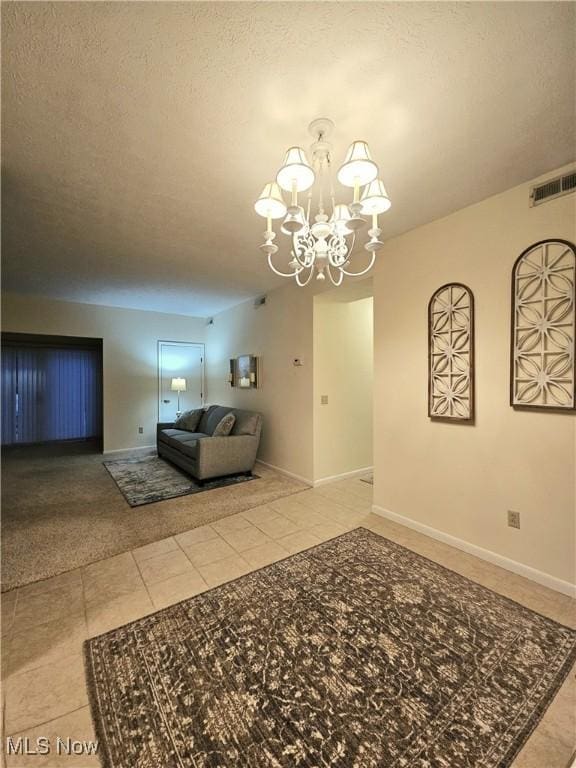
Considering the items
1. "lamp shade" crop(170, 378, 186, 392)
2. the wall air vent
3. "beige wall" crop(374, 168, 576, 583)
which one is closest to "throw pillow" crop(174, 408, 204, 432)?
"lamp shade" crop(170, 378, 186, 392)

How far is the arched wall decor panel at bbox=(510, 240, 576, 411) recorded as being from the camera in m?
2.02

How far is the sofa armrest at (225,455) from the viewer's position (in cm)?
405

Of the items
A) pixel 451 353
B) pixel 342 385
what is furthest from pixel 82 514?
pixel 451 353

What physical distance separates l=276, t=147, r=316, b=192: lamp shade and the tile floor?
249 cm

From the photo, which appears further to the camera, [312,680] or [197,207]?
[197,207]

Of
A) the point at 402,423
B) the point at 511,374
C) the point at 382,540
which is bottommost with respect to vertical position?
the point at 382,540

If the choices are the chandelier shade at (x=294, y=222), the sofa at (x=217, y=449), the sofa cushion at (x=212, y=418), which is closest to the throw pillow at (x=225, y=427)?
the sofa at (x=217, y=449)

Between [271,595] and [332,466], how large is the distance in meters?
2.44

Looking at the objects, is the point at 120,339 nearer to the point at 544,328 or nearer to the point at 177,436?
the point at 177,436

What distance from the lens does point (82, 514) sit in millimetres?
3232

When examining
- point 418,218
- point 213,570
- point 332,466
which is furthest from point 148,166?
point 332,466

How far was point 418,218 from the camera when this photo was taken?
268cm

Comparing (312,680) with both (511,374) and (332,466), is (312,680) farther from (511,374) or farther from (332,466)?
(332,466)

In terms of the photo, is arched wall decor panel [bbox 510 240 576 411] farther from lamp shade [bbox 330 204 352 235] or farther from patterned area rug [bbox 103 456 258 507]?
patterned area rug [bbox 103 456 258 507]
